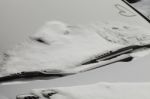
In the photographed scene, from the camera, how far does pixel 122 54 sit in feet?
8.04

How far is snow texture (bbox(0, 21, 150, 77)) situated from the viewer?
2.18 m

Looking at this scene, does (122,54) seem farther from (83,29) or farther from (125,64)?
(83,29)

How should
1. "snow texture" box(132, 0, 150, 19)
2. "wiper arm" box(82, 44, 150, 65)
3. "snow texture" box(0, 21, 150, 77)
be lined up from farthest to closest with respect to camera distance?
"snow texture" box(132, 0, 150, 19), "wiper arm" box(82, 44, 150, 65), "snow texture" box(0, 21, 150, 77)

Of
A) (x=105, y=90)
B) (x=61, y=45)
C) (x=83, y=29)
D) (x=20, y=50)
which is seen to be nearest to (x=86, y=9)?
(x=83, y=29)

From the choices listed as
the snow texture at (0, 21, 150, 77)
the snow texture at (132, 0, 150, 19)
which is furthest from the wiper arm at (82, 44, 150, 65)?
the snow texture at (132, 0, 150, 19)

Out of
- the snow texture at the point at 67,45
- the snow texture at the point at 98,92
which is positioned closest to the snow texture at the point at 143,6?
the snow texture at the point at 67,45

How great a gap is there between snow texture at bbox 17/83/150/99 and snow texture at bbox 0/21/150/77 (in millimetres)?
213

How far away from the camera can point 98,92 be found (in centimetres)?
199

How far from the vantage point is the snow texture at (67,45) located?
2.18 m

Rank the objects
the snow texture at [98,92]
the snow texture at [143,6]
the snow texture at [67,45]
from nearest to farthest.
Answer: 1. the snow texture at [98,92]
2. the snow texture at [67,45]
3. the snow texture at [143,6]

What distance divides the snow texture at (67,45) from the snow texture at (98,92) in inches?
8.4

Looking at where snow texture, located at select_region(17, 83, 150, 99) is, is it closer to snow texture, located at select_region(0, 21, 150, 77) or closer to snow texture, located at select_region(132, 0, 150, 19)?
snow texture, located at select_region(0, 21, 150, 77)

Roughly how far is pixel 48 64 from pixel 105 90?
420 millimetres

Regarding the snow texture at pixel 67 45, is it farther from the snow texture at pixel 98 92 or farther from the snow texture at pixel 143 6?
the snow texture at pixel 143 6
